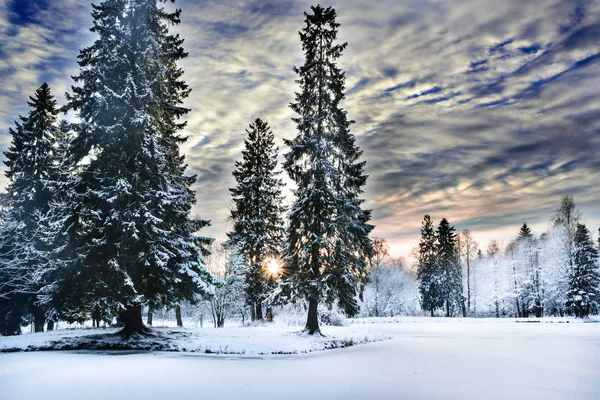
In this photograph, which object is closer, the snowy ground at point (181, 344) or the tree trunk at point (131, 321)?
the snowy ground at point (181, 344)

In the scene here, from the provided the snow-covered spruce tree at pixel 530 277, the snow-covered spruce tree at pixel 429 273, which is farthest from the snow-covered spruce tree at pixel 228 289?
the snow-covered spruce tree at pixel 530 277

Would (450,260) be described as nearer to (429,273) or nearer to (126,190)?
(429,273)

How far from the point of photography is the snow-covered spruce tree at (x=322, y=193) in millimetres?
21016

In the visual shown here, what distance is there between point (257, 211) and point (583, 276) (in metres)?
46.4

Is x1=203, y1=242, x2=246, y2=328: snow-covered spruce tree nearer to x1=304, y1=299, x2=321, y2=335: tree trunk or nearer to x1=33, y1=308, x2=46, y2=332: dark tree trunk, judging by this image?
x1=33, y1=308, x2=46, y2=332: dark tree trunk

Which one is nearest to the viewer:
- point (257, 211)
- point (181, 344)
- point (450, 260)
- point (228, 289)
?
point (181, 344)

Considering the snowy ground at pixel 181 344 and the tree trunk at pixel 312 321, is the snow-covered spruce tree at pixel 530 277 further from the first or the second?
the snowy ground at pixel 181 344

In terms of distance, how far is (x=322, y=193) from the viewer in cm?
2175

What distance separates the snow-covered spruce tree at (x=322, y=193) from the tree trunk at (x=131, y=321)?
776 centimetres

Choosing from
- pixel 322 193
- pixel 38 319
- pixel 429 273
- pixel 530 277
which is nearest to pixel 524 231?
pixel 530 277

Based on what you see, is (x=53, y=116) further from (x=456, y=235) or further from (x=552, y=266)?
(x=552, y=266)

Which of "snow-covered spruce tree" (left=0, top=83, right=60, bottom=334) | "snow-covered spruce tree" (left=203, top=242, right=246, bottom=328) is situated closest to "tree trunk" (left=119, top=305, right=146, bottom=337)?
"snow-covered spruce tree" (left=0, top=83, right=60, bottom=334)

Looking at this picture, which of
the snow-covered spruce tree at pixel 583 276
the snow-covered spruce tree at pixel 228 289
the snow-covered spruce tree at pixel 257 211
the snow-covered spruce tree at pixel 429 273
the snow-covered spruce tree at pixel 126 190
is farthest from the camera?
the snow-covered spruce tree at pixel 429 273

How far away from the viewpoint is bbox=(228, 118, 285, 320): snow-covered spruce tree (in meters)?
31.7
